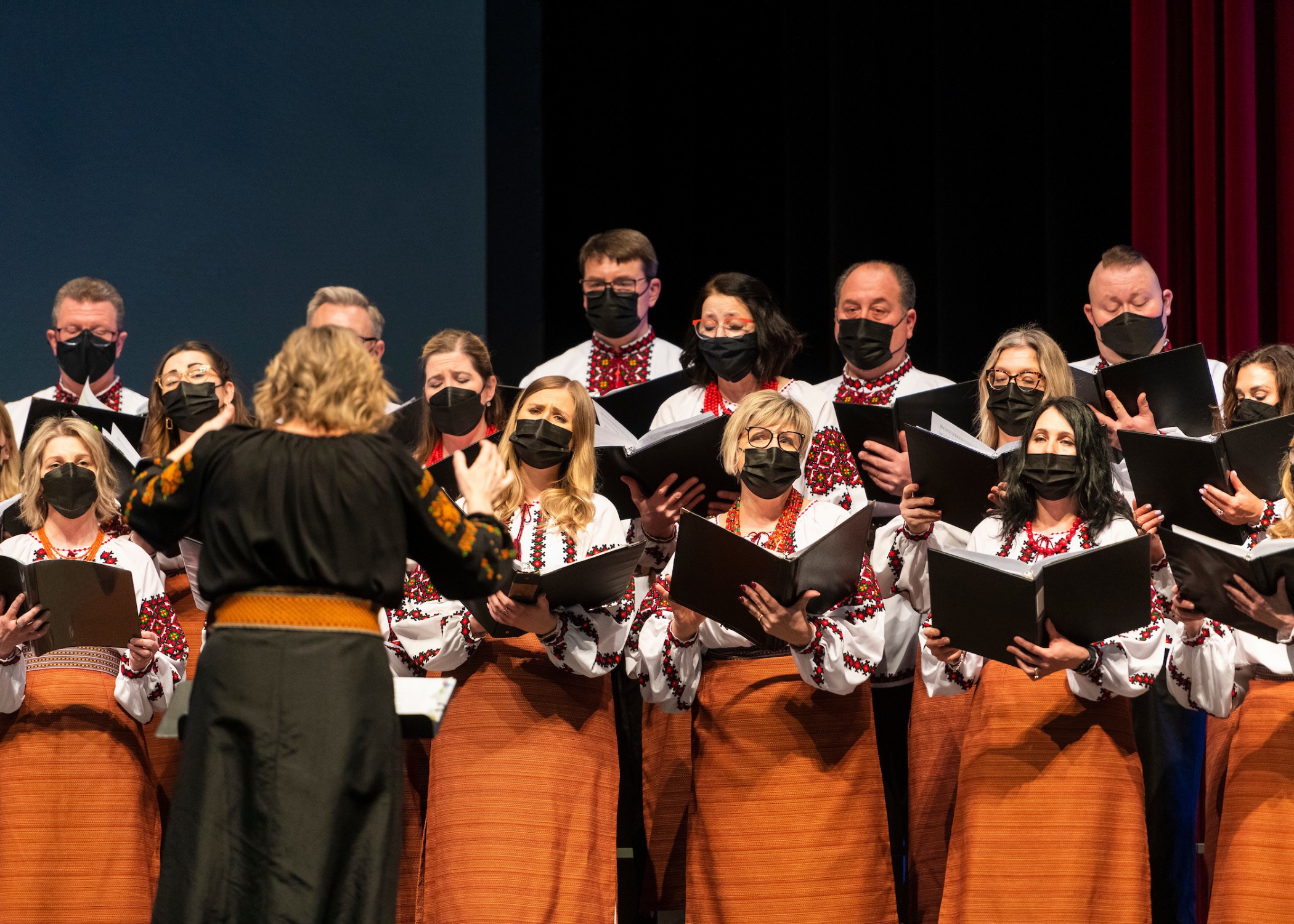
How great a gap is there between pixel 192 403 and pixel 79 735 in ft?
3.15

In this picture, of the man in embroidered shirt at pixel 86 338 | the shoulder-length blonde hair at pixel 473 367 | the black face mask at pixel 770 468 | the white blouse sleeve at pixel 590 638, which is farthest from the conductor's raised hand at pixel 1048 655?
the man in embroidered shirt at pixel 86 338

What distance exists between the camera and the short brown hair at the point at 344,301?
537 cm

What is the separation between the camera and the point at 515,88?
21.8ft

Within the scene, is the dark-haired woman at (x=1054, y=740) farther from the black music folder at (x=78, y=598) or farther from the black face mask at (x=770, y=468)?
the black music folder at (x=78, y=598)

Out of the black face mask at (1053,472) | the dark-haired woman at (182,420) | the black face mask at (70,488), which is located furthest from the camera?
the dark-haired woman at (182,420)

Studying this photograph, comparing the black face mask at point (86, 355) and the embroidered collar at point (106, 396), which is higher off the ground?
the black face mask at point (86, 355)

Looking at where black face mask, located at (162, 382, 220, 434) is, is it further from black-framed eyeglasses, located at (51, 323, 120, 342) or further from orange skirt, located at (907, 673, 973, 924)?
orange skirt, located at (907, 673, 973, 924)

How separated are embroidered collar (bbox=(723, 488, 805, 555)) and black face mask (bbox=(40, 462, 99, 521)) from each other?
70.1 inches

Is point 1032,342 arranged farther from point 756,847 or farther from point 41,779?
point 41,779

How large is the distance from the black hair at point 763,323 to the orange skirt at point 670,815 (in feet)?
3.52

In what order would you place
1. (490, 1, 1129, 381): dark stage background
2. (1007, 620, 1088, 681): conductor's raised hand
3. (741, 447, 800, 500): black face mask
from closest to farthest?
1. (1007, 620, 1088, 681): conductor's raised hand
2. (741, 447, 800, 500): black face mask
3. (490, 1, 1129, 381): dark stage background

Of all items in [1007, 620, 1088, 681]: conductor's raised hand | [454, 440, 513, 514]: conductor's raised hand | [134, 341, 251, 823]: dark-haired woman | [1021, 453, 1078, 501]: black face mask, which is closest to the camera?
[454, 440, 513, 514]: conductor's raised hand

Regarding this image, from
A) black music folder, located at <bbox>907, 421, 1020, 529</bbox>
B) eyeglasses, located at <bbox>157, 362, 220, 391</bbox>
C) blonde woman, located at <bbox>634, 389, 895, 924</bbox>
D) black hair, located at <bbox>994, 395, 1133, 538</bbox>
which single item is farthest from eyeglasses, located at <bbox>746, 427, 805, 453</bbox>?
eyeglasses, located at <bbox>157, 362, 220, 391</bbox>

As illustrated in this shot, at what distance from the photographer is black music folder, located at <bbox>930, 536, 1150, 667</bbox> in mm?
3287
